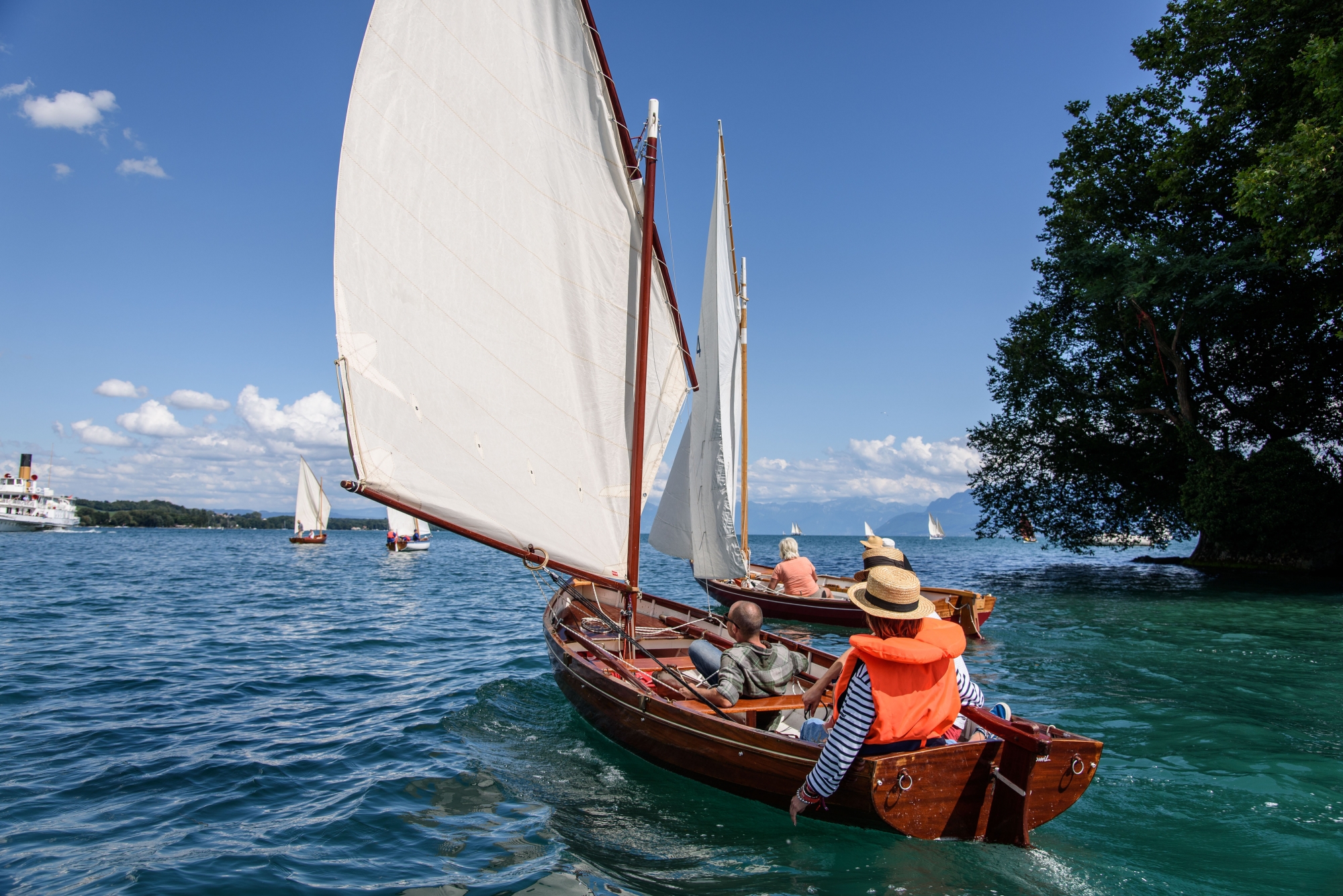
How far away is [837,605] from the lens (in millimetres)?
17672

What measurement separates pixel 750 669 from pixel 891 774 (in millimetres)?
2056

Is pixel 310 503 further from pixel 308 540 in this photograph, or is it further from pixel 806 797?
pixel 806 797

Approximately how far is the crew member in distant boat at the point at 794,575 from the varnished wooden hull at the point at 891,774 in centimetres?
1055

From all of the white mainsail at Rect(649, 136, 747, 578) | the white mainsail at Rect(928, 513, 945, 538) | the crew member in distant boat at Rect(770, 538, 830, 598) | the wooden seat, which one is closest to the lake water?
the wooden seat

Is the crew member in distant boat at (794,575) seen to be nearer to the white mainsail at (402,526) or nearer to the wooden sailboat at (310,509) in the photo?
the white mainsail at (402,526)

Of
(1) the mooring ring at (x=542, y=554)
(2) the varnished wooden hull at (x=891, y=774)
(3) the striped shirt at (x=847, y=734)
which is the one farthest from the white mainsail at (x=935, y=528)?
(3) the striped shirt at (x=847, y=734)

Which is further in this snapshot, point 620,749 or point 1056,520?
point 1056,520

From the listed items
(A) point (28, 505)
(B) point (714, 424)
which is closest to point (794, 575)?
(B) point (714, 424)

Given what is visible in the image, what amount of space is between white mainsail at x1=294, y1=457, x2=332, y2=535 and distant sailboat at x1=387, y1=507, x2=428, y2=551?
28.2 feet

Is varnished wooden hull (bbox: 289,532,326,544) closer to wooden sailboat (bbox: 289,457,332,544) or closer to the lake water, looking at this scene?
wooden sailboat (bbox: 289,457,332,544)

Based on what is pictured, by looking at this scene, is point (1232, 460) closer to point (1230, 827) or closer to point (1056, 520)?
point (1056, 520)

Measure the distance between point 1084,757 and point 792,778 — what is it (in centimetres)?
223

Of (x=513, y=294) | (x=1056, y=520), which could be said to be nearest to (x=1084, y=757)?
(x=513, y=294)

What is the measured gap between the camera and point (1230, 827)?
20.6 feet
